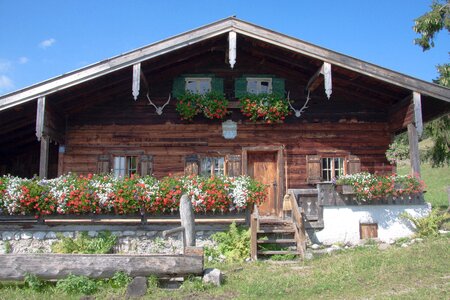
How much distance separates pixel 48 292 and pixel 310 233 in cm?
700

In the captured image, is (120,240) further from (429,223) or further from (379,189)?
(429,223)

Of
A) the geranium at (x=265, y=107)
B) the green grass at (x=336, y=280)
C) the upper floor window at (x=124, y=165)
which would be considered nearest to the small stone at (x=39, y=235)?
the upper floor window at (x=124, y=165)

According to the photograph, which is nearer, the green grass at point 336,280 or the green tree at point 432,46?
the green grass at point 336,280

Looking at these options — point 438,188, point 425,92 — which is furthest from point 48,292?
point 438,188

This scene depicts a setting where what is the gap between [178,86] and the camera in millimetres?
13781

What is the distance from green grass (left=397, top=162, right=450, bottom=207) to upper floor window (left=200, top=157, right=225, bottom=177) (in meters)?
13.5

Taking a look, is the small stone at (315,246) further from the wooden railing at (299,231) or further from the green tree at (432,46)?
the green tree at (432,46)

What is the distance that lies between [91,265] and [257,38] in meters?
7.83

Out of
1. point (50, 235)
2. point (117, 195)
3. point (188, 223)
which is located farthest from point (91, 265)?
point (50, 235)

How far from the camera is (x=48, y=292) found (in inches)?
281

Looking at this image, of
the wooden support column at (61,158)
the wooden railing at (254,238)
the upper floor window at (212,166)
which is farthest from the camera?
the upper floor window at (212,166)

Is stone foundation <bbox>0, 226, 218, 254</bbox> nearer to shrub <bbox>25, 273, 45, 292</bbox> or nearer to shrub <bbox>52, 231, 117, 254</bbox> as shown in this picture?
shrub <bbox>52, 231, 117, 254</bbox>

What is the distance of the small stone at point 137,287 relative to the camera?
276 inches

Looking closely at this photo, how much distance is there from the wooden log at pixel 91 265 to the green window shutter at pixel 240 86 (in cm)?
737
